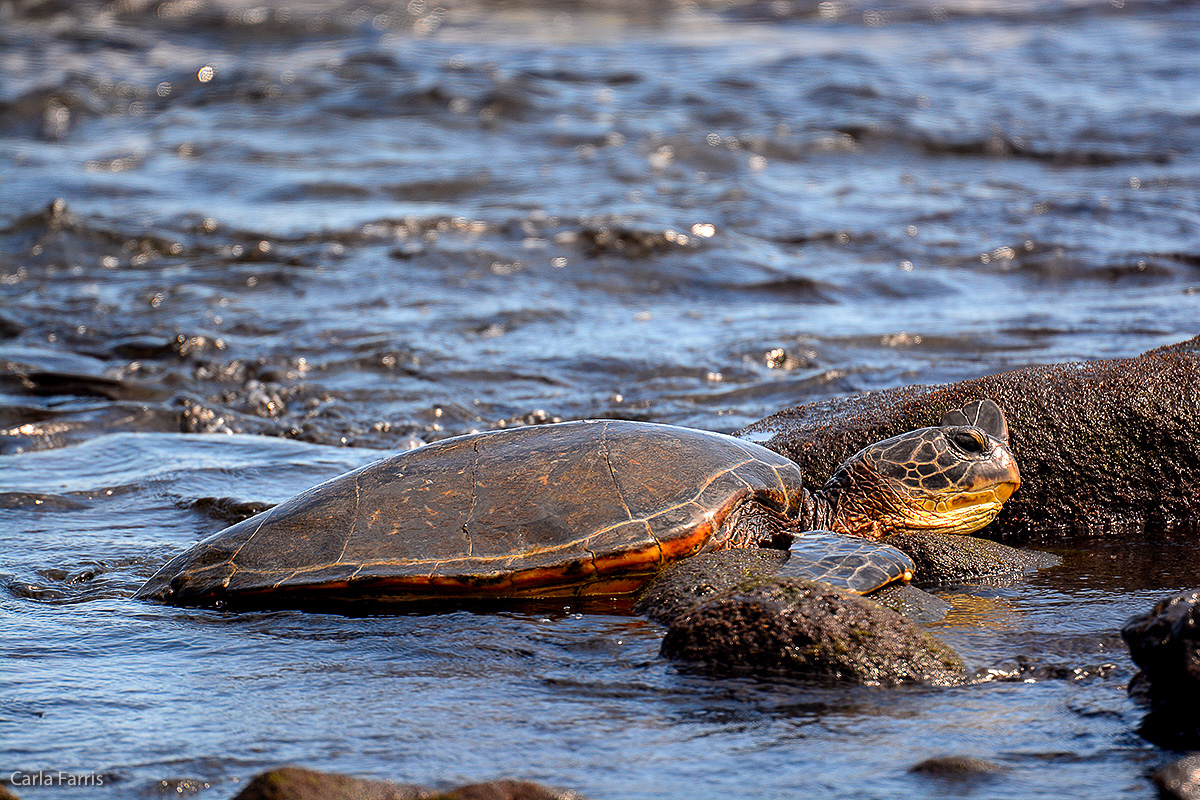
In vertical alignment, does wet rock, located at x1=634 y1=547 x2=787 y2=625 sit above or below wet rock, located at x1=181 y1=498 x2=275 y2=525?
above

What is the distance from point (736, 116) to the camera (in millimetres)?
14750

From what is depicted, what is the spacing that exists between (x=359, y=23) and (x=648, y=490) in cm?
1835

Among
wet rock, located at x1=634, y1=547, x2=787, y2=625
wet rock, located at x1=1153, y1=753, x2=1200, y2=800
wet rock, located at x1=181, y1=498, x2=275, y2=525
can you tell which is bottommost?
wet rock, located at x1=181, y1=498, x2=275, y2=525

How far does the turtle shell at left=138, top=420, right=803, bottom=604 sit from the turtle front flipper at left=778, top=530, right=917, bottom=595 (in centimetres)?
31

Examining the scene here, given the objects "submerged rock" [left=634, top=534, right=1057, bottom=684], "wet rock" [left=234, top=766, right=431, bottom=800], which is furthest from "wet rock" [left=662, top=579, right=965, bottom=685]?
"wet rock" [left=234, top=766, right=431, bottom=800]

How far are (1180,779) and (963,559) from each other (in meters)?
1.63

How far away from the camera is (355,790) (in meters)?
2.43

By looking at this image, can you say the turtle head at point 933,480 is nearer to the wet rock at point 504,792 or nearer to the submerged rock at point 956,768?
the submerged rock at point 956,768

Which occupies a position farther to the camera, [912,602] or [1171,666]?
[912,602]

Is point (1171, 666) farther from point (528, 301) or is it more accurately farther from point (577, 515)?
point (528, 301)

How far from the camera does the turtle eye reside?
4.25 meters

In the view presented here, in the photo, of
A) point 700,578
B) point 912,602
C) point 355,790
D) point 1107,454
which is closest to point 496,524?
point 700,578

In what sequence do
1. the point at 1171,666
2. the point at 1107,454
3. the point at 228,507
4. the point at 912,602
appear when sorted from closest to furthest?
the point at 1171,666
the point at 912,602
the point at 1107,454
the point at 228,507

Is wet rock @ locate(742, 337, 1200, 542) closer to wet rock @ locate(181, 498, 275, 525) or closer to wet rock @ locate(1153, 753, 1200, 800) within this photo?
wet rock @ locate(1153, 753, 1200, 800)
